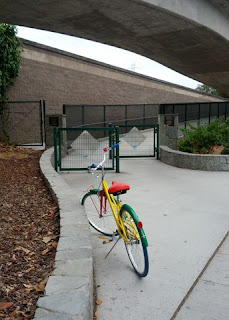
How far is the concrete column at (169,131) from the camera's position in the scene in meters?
11.3

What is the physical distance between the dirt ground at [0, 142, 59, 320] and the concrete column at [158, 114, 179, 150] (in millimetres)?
5628

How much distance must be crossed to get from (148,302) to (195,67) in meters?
18.9

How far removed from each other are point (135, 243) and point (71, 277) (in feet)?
3.16

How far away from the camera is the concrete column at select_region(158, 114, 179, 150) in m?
11.3

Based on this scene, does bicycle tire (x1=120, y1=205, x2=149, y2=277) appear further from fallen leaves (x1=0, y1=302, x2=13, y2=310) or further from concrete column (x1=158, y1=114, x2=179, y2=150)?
concrete column (x1=158, y1=114, x2=179, y2=150)

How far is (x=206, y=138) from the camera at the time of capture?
10.1 m

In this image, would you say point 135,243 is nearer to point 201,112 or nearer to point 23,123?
point 23,123

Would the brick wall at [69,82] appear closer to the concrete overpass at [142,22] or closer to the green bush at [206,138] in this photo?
the concrete overpass at [142,22]

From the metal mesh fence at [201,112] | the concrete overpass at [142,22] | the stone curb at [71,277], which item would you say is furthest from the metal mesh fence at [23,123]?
the stone curb at [71,277]

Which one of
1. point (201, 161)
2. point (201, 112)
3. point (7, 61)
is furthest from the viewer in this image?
point (201, 112)

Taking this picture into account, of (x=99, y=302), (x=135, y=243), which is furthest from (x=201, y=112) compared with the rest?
(x=99, y=302)

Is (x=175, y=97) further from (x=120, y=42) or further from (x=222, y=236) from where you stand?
(x=222, y=236)

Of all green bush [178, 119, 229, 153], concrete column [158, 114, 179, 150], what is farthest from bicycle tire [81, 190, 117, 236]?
concrete column [158, 114, 179, 150]

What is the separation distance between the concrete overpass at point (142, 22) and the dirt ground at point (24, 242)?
5209mm
